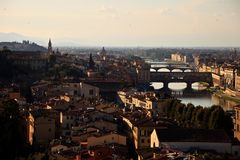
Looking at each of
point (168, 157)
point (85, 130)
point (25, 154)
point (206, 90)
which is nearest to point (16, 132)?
point (25, 154)

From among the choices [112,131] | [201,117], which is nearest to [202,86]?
[201,117]

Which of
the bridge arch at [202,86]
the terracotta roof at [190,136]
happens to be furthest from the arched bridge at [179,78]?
the terracotta roof at [190,136]

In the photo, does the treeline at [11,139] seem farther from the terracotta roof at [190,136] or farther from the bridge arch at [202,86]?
Result: the bridge arch at [202,86]

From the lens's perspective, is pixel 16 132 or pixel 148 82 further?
pixel 148 82

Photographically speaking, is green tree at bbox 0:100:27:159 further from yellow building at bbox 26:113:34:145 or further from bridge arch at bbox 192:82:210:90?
bridge arch at bbox 192:82:210:90

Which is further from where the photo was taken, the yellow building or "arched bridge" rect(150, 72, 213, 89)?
"arched bridge" rect(150, 72, 213, 89)

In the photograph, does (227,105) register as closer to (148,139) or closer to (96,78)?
(96,78)

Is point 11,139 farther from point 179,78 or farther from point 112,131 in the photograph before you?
point 179,78

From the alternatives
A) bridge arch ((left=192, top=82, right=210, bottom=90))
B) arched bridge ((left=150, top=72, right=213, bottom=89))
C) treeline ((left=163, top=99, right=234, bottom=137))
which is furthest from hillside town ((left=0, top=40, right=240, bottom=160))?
bridge arch ((left=192, top=82, right=210, bottom=90))
